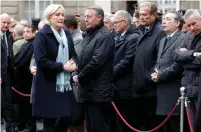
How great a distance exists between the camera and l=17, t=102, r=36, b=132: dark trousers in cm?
1431

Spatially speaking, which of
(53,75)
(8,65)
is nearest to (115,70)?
(53,75)

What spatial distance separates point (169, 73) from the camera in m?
10.7

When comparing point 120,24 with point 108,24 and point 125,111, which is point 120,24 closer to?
point 125,111

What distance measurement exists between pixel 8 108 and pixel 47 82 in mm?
2948

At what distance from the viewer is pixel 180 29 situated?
11.4 metres

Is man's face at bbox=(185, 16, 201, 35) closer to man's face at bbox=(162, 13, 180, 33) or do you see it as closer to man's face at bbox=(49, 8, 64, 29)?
man's face at bbox=(162, 13, 180, 33)

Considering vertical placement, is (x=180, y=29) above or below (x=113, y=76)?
above

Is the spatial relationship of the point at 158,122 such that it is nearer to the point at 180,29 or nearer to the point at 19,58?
the point at 180,29

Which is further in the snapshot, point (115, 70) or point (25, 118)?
point (25, 118)

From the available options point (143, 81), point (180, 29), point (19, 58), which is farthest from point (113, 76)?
point (19, 58)

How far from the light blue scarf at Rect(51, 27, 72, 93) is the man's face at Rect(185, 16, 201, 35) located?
68.8 inches

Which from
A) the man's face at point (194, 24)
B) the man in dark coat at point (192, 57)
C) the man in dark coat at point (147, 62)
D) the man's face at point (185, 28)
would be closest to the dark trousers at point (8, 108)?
the man in dark coat at point (147, 62)

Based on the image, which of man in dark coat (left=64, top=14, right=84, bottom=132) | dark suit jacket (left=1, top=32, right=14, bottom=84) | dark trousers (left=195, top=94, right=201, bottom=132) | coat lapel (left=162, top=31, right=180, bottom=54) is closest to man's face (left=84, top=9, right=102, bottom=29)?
man in dark coat (left=64, top=14, right=84, bottom=132)

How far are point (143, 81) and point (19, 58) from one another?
3.31 metres
